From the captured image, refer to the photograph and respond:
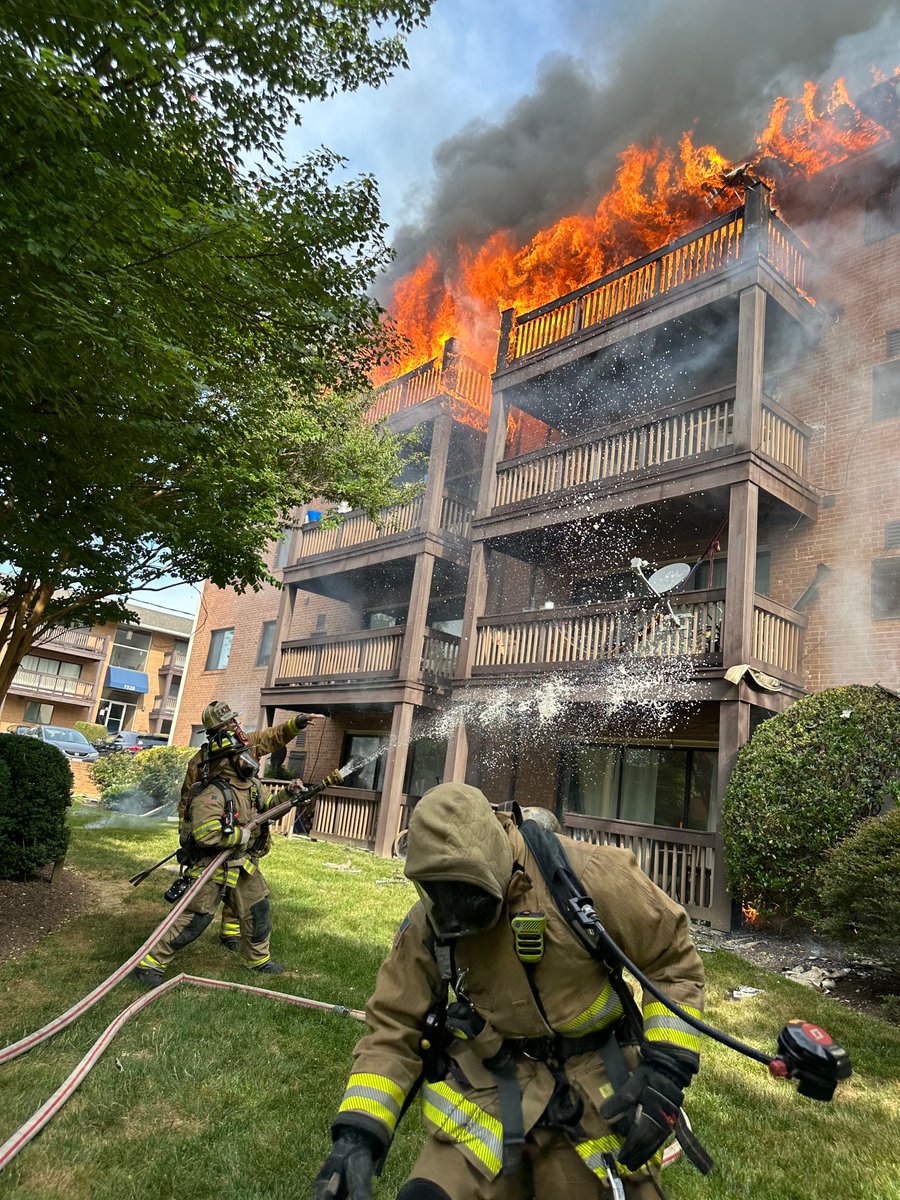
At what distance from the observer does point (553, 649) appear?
455 inches

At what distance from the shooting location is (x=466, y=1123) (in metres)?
2.03

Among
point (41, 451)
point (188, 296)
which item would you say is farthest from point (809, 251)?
point (41, 451)

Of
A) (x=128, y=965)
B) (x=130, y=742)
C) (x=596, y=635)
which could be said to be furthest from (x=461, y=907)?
(x=130, y=742)

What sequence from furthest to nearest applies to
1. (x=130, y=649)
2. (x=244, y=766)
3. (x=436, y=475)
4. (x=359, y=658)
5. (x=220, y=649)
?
(x=130, y=649) < (x=220, y=649) < (x=359, y=658) < (x=436, y=475) < (x=244, y=766)

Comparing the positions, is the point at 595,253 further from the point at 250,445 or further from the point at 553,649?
the point at 250,445

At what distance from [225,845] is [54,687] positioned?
42.7m

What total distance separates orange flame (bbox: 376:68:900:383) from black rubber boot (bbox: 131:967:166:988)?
8099 mm

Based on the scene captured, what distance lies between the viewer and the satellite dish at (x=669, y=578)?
9938 mm

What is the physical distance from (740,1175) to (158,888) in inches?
274

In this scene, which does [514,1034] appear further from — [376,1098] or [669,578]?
[669,578]

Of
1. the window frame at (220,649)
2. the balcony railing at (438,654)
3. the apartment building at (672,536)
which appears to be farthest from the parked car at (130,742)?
the balcony railing at (438,654)

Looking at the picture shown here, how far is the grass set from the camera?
3102mm

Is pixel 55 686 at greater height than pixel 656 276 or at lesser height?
lesser

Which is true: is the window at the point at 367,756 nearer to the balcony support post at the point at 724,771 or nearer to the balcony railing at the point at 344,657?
the balcony railing at the point at 344,657
